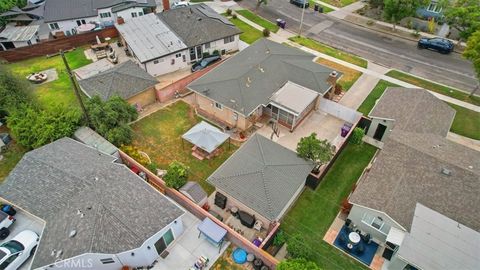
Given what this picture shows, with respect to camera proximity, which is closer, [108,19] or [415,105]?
[415,105]

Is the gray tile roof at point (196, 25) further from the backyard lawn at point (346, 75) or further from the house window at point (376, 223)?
the house window at point (376, 223)

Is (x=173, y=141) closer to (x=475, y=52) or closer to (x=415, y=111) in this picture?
(x=415, y=111)

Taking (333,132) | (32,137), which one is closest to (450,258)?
A: (333,132)

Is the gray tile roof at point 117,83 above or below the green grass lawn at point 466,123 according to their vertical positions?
above

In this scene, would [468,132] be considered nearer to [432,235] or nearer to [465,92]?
[465,92]

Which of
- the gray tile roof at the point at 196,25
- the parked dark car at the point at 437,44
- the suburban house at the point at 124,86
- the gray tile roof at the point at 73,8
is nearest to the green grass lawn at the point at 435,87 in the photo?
the parked dark car at the point at 437,44
